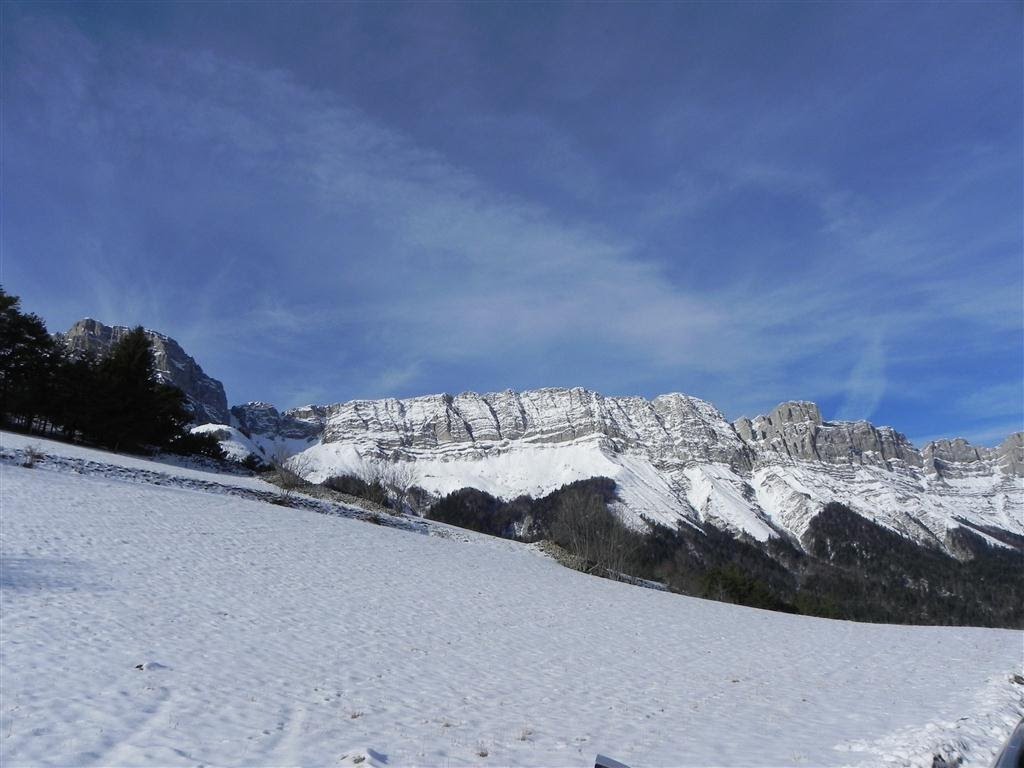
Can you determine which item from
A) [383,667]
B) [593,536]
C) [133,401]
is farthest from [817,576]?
[383,667]

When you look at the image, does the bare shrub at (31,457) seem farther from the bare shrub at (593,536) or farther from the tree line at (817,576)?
the tree line at (817,576)

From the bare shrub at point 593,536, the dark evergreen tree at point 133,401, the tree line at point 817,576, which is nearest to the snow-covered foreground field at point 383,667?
the dark evergreen tree at point 133,401

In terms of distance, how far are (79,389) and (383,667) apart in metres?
35.1

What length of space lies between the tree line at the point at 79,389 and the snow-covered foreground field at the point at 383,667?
46.6 feet

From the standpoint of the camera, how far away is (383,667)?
11664 mm

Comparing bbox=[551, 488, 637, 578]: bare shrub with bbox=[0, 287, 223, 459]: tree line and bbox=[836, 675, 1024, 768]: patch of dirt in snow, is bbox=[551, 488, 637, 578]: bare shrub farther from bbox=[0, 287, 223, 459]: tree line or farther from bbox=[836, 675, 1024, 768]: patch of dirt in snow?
bbox=[0, 287, 223, 459]: tree line

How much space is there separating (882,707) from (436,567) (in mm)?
17175

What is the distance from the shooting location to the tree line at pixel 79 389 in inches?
1451

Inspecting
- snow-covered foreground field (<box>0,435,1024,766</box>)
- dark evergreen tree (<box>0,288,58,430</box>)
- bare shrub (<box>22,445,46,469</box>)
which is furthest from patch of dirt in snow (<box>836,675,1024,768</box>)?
dark evergreen tree (<box>0,288,58,430</box>)

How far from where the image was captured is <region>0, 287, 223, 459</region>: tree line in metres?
36.8

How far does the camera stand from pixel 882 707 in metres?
11.5

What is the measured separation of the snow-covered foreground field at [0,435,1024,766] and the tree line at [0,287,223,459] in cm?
1420

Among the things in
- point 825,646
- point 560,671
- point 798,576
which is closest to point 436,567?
point 560,671

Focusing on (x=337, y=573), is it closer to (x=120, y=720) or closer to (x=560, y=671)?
(x=560, y=671)
